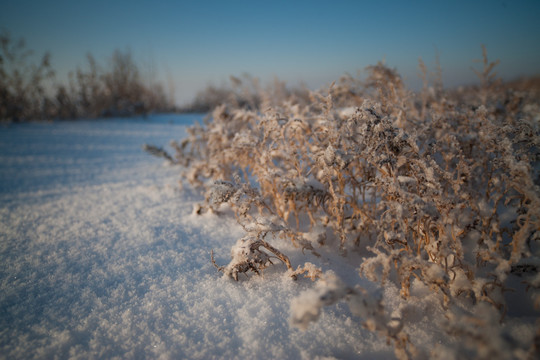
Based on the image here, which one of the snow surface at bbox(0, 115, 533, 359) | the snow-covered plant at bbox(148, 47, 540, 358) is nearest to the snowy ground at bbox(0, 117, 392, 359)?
the snow surface at bbox(0, 115, 533, 359)

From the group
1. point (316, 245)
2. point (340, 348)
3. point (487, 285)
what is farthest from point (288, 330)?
point (487, 285)

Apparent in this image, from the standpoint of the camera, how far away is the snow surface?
3.40 feet

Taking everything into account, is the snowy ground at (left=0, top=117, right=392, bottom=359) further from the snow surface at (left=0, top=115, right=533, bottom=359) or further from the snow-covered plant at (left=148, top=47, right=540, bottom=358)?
the snow-covered plant at (left=148, top=47, right=540, bottom=358)

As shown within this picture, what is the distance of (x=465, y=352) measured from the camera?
991 millimetres

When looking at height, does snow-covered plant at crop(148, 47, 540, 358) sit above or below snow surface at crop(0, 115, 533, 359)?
above

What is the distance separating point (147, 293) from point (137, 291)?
55 mm

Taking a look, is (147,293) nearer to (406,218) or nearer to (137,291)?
(137,291)

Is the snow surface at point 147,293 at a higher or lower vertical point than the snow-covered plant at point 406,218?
lower

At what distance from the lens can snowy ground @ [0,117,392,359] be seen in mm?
1036

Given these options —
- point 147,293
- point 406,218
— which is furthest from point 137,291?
point 406,218

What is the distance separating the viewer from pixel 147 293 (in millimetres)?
1276

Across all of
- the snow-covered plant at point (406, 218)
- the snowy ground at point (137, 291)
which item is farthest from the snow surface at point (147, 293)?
the snow-covered plant at point (406, 218)

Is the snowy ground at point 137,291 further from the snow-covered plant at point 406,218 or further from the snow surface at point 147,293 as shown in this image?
the snow-covered plant at point 406,218

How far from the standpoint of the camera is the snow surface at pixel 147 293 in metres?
1.04
